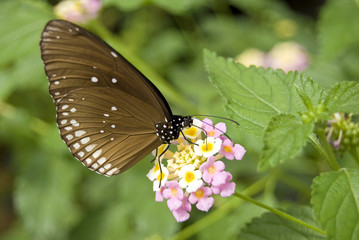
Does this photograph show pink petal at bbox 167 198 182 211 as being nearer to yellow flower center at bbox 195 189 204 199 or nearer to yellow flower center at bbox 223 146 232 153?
yellow flower center at bbox 195 189 204 199

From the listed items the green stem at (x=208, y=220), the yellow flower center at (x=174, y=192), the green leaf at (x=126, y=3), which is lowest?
the green stem at (x=208, y=220)

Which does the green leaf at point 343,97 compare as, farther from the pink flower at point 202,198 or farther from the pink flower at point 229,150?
the pink flower at point 202,198

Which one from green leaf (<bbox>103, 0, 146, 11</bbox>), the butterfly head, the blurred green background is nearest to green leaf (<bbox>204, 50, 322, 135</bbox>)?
the butterfly head

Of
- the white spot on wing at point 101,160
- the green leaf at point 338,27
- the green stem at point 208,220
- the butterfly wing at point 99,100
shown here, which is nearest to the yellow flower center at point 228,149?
the butterfly wing at point 99,100

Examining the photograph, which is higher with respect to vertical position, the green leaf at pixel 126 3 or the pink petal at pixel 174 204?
the green leaf at pixel 126 3

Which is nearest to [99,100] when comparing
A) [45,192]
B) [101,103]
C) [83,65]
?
[101,103]

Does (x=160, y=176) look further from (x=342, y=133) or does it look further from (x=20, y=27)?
(x=20, y=27)

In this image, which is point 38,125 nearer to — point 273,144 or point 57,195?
point 57,195
